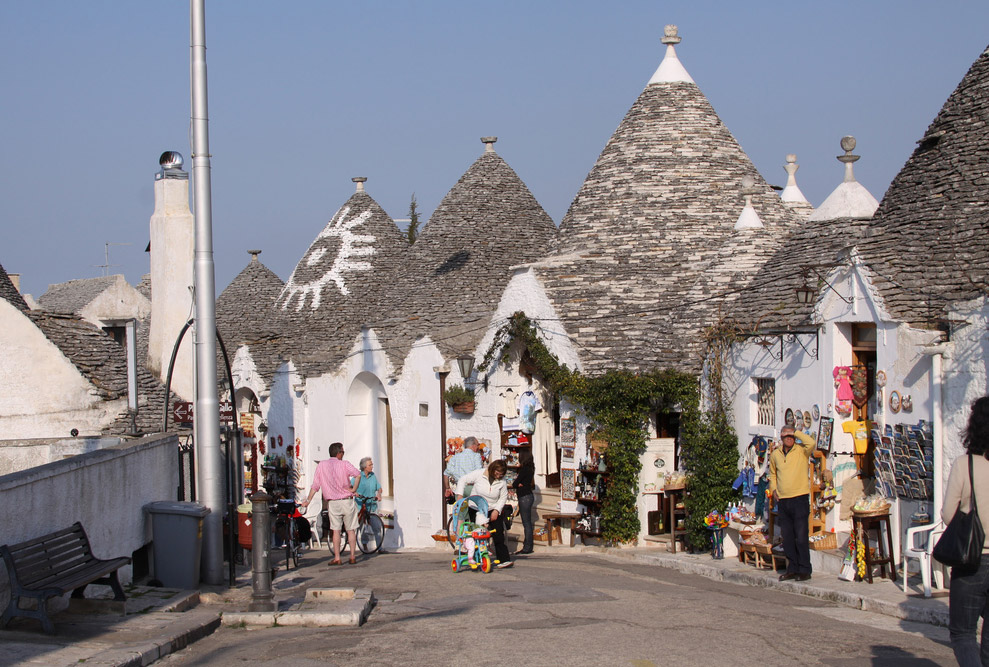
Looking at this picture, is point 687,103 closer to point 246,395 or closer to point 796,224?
point 796,224

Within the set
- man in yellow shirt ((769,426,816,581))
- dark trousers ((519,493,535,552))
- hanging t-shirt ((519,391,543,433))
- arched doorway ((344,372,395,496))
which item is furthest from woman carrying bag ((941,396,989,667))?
arched doorway ((344,372,395,496))

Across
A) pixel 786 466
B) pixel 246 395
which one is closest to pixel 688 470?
pixel 786 466

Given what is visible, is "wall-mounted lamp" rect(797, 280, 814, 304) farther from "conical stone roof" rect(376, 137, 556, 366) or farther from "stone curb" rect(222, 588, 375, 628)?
"conical stone roof" rect(376, 137, 556, 366)

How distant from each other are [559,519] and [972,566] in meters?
12.6

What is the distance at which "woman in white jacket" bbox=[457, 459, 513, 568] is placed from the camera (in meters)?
13.0

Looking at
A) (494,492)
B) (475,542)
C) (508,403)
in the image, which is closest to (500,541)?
(475,542)

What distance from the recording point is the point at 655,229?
66.7 feet

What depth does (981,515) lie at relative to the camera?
6191 millimetres

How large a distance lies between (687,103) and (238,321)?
1888 cm

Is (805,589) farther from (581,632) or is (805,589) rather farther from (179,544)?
(179,544)

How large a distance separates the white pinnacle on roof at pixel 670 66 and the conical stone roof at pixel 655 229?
0.08ft

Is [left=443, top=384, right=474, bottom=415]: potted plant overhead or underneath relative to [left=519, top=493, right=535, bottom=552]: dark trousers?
overhead

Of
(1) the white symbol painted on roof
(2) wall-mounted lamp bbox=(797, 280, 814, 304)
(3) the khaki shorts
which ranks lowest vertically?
(3) the khaki shorts

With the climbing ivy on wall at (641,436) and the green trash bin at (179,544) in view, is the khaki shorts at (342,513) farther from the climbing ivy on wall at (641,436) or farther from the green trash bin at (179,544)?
the climbing ivy on wall at (641,436)
